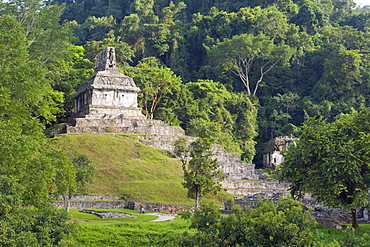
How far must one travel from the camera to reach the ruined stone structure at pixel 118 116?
5167 cm

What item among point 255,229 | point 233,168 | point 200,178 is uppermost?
point 233,168

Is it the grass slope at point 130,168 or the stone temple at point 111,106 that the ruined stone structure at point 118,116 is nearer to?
the stone temple at point 111,106

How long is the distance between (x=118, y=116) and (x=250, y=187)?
53.0ft

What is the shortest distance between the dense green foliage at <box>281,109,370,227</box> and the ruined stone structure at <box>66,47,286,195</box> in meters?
19.1

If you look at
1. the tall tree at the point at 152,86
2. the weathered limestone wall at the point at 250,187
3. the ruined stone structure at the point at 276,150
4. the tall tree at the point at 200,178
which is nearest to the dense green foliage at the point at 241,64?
Answer: the tall tree at the point at 152,86

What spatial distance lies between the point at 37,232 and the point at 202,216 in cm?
658

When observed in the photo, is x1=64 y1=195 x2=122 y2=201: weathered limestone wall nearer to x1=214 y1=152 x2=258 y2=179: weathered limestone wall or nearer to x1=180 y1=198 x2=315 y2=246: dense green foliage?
x1=214 y1=152 x2=258 y2=179: weathered limestone wall

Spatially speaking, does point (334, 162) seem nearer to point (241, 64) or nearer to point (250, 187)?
point (250, 187)

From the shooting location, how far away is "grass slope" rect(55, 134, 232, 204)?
130ft

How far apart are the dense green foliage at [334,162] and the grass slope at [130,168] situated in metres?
11.0

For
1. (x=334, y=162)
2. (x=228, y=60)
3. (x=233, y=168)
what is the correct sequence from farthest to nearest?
(x=228, y=60)
(x=233, y=168)
(x=334, y=162)

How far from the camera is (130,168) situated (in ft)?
144

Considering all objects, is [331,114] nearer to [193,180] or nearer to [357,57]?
[357,57]

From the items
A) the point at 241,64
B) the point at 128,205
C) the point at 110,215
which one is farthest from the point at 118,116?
the point at 241,64
